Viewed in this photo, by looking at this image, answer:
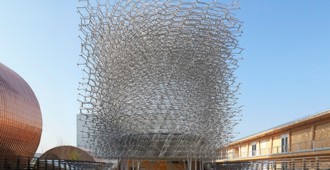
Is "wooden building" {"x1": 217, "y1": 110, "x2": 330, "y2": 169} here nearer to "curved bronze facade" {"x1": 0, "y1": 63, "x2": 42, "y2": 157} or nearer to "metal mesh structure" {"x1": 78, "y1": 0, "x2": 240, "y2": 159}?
"metal mesh structure" {"x1": 78, "y1": 0, "x2": 240, "y2": 159}

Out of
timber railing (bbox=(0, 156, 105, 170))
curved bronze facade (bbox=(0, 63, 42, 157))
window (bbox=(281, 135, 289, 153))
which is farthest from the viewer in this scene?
window (bbox=(281, 135, 289, 153))

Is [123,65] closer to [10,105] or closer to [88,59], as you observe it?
[88,59]

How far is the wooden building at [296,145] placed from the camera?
24.7 m

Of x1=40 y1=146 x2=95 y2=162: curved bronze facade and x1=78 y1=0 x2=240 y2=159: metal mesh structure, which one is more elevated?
x1=78 y1=0 x2=240 y2=159: metal mesh structure

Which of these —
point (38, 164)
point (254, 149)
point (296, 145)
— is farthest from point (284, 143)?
point (38, 164)

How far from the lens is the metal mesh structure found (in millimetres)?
24078

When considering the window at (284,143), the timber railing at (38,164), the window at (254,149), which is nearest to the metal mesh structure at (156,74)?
the timber railing at (38,164)

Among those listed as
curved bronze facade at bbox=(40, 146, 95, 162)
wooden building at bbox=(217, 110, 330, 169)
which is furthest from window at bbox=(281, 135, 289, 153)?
curved bronze facade at bbox=(40, 146, 95, 162)

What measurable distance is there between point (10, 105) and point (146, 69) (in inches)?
378

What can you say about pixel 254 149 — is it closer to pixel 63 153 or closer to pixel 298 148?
pixel 298 148

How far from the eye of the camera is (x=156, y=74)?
24656 mm

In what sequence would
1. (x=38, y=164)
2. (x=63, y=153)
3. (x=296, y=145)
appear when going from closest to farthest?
(x=38, y=164)
(x=296, y=145)
(x=63, y=153)

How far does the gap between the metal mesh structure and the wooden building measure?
5.92 m

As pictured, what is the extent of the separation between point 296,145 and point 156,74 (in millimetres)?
12888
